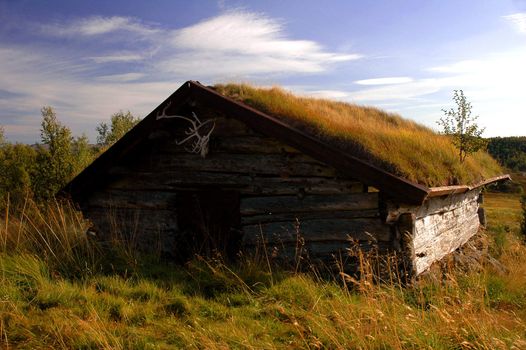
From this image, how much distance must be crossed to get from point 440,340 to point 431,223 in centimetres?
383

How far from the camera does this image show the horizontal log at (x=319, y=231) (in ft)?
21.2

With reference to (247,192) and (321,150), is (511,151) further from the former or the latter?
(321,150)

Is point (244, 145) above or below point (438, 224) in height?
above

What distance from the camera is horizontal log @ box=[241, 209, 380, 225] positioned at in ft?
21.4

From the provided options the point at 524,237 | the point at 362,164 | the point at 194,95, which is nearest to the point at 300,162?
the point at 362,164

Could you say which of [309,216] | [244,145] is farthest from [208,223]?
[309,216]

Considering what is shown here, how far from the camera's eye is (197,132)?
25.0 feet

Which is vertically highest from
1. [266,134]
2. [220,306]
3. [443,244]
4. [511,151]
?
[511,151]

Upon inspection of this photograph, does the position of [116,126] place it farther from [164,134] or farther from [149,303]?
[149,303]

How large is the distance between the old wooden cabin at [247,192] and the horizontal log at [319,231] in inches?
0.6

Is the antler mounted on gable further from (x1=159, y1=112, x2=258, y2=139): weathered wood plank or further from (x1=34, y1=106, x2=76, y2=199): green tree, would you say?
(x1=34, y1=106, x2=76, y2=199): green tree

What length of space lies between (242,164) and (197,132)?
3.31 ft

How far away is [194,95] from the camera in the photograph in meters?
7.47

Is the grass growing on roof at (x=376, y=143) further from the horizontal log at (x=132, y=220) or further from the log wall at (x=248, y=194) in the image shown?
the horizontal log at (x=132, y=220)
